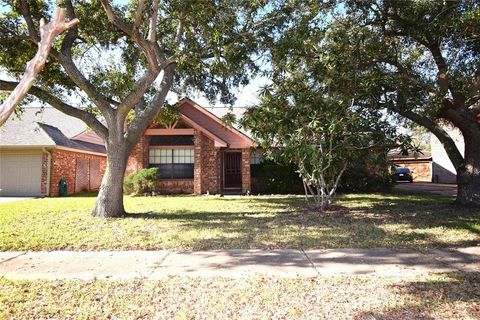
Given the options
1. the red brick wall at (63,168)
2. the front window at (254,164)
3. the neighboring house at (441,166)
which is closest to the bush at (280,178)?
the front window at (254,164)

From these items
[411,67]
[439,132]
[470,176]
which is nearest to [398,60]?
[411,67]

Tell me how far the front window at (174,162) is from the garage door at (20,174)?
A: 18.5 feet

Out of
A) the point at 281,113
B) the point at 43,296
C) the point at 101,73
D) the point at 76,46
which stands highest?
the point at 76,46

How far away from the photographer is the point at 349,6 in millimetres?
10742

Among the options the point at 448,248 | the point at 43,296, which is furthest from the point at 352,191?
the point at 43,296

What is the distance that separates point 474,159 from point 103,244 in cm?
1111

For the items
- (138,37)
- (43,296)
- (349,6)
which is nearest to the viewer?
(43,296)

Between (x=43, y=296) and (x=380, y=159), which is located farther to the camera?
(x=380, y=159)

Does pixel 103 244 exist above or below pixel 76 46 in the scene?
below

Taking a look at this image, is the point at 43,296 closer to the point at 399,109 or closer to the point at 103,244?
the point at 103,244

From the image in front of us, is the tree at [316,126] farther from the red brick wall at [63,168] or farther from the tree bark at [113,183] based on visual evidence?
the red brick wall at [63,168]

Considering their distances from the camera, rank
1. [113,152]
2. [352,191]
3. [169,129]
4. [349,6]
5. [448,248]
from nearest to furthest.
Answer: [448,248]
[113,152]
[349,6]
[169,129]
[352,191]

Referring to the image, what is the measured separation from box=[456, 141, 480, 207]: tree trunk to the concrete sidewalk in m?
5.72

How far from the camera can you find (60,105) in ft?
32.8
